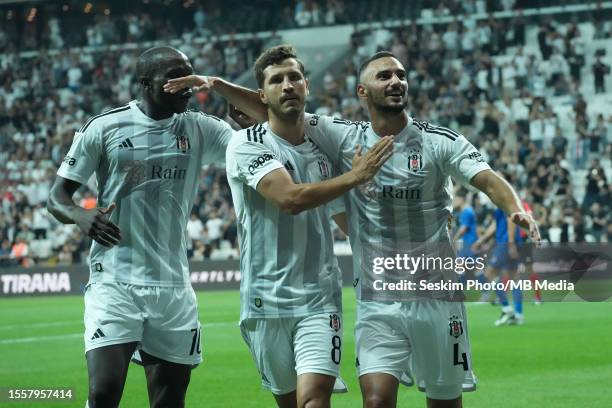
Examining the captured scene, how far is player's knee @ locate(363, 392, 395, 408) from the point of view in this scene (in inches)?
249

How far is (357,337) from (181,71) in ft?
6.73

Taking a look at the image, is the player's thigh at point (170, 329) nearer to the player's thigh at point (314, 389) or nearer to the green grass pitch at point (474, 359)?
the player's thigh at point (314, 389)

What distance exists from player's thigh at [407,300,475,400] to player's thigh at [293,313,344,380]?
52 centimetres

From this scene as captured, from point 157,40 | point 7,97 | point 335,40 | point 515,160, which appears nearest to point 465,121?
point 515,160

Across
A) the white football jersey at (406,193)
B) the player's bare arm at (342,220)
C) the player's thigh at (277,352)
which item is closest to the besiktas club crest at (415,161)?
the white football jersey at (406,193)

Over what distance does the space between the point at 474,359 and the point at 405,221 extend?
21.6 ft

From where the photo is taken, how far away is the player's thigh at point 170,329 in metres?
6.73

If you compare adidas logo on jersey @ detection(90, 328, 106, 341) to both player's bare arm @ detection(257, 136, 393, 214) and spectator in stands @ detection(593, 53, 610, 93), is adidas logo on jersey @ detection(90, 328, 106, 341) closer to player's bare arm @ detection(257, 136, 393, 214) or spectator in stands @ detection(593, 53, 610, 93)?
player's bare arm @ detection(257, 136, 393, 214)

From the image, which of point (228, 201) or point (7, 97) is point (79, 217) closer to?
point (228, 201)

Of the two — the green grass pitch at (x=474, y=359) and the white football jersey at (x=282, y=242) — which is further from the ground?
the white football jersey at (x=282, y=242)

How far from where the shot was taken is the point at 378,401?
635cm

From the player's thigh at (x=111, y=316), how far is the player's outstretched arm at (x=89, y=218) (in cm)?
40

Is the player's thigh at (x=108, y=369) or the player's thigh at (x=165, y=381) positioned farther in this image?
the player's thigh at (x=165, y=381)

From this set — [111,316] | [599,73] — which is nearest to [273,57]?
[111,316]
